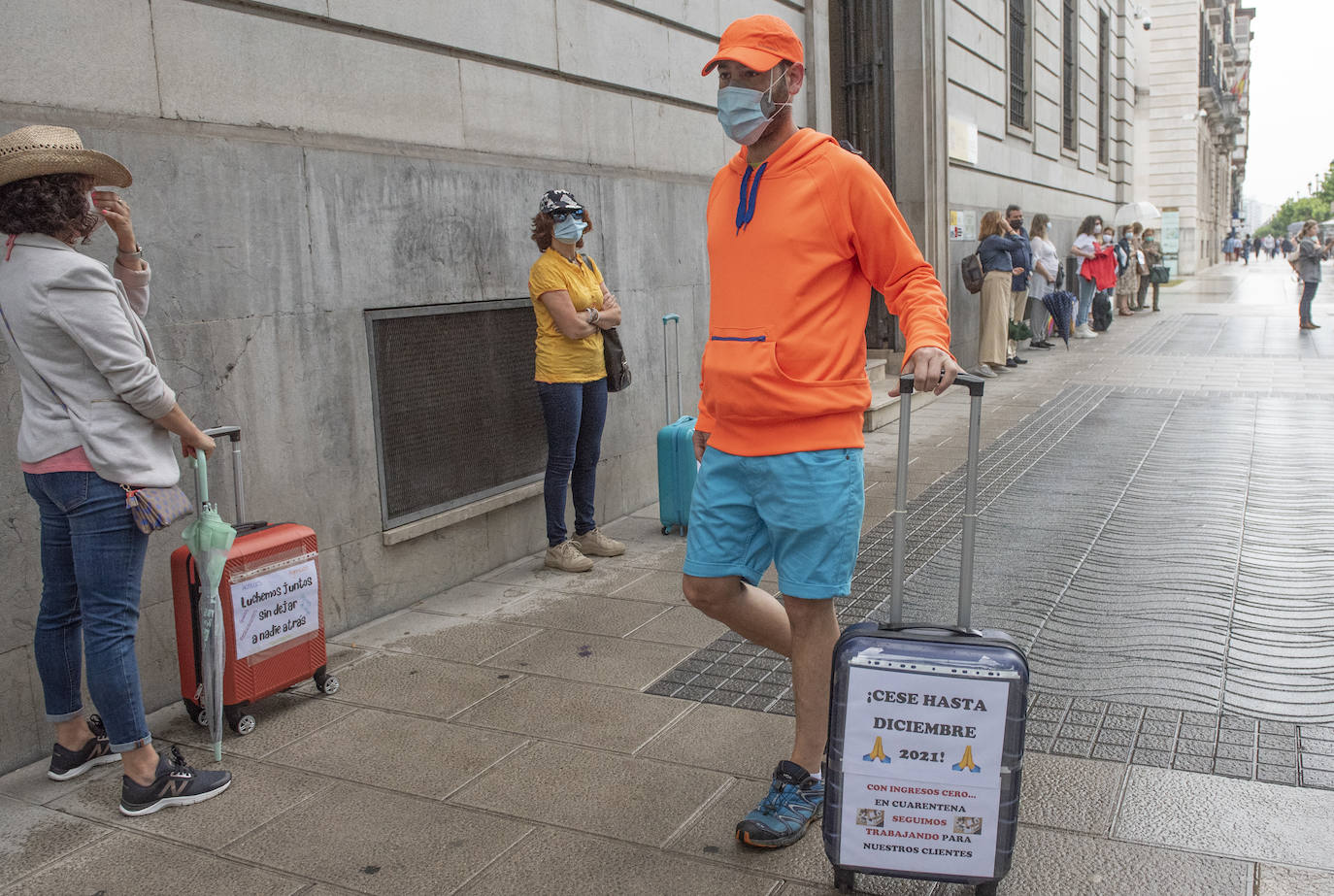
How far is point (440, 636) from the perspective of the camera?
5289mm

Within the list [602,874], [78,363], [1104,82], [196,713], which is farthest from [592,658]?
[1104,82]

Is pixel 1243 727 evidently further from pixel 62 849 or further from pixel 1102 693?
pixel 62 849

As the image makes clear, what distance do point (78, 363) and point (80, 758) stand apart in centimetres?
139

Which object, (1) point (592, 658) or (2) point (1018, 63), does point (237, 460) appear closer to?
(1) point (592, 658)

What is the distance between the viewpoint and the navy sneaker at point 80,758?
384 cm

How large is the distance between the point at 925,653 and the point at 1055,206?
20.7 meters

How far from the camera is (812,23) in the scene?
414 inches

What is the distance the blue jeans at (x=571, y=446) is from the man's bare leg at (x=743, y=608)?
2877mm

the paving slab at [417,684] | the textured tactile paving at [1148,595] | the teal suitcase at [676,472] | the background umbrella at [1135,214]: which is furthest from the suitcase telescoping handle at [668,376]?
the background umbrella at [1135,214]

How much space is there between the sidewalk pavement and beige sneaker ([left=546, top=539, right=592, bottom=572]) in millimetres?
827

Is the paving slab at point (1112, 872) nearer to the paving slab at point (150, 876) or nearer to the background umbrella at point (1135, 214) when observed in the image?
the paving slab at point (150, 876)

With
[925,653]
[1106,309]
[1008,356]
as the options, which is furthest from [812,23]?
[1106,309]

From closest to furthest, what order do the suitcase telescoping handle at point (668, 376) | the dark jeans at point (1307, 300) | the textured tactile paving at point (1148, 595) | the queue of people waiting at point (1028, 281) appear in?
1. the textured tactile paving at point (1148, 595)
2. the suitcase telescoping handle at point (668, 376)
3. the queue of people waiting at point (1028, 281)
4. the dark jeans at point (1307, 300)

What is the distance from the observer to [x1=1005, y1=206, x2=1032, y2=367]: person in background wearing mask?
1506 cm
